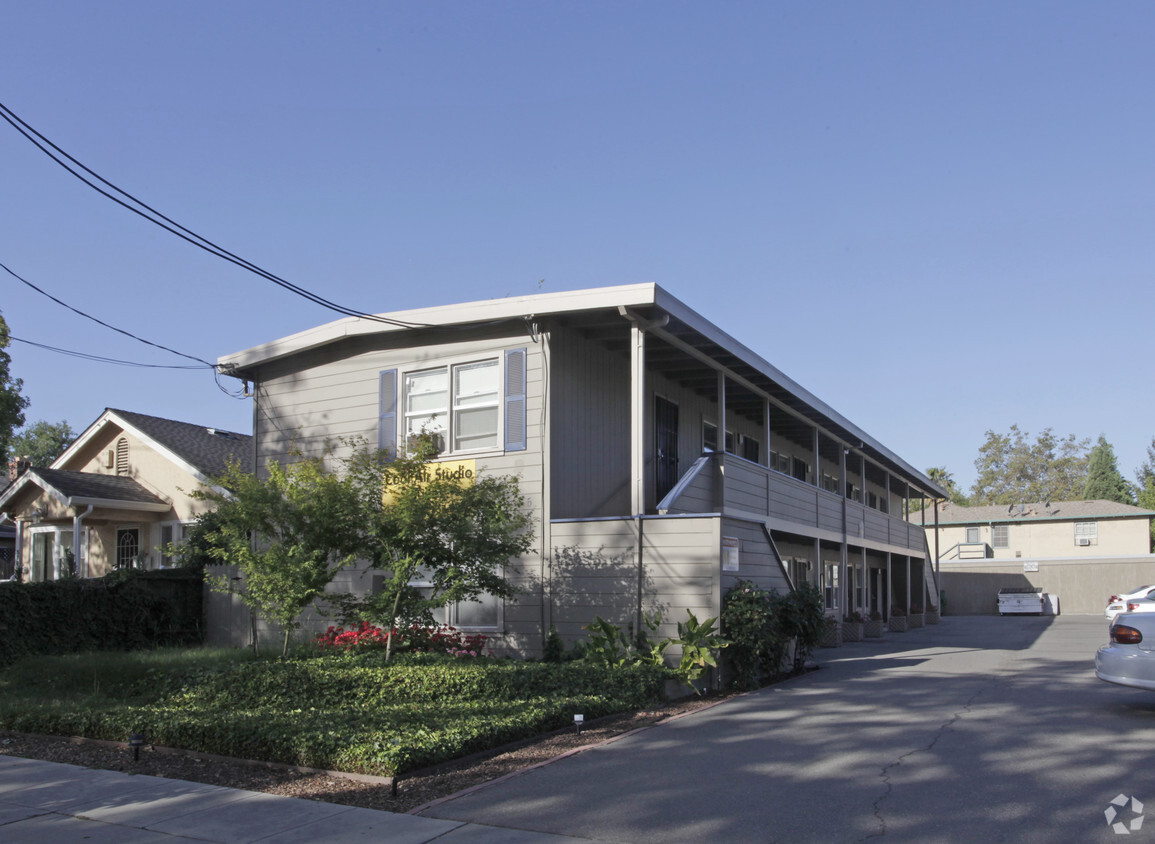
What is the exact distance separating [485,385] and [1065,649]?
43.9 feet

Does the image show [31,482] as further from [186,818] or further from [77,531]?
[186,818]

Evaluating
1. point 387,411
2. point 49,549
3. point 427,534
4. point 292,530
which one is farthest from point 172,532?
point 427,534

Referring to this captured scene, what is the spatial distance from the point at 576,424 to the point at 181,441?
47.1 feet

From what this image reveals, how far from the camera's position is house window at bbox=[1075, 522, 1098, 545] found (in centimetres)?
5103

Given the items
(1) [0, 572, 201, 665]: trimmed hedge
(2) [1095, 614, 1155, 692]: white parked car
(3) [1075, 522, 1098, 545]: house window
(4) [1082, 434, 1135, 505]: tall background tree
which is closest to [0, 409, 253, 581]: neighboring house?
(1) [0, 572, 201, 665]: trimmed hedge

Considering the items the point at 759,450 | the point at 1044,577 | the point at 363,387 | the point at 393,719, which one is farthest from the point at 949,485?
the point at 393,719

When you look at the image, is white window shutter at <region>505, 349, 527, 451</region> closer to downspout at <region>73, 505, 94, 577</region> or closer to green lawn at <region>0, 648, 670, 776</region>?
green lawn at <region>0, 648, 670, 776</region>

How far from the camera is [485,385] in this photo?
15.5m

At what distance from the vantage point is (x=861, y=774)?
787cm

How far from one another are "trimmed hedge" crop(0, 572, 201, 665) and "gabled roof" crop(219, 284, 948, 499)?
4.24 metres

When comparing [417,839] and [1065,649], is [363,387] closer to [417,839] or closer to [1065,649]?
[417,839]

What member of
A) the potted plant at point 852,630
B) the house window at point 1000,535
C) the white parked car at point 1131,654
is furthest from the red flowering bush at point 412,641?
the house window at point 1000,535

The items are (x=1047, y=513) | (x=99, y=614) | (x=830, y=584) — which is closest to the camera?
(x=99, y=614)

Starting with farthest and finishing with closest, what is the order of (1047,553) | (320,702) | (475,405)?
(1047,553)
(475,405)
(320,702)
